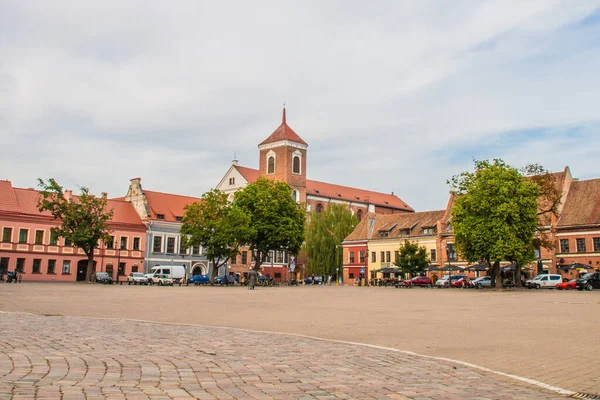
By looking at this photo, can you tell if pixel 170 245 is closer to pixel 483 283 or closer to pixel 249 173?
pixel 249 173

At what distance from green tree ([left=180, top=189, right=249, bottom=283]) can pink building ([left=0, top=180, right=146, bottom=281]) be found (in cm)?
1448

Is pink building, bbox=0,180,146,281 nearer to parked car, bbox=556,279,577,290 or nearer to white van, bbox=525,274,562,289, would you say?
white van, bbox=525,274,562,289

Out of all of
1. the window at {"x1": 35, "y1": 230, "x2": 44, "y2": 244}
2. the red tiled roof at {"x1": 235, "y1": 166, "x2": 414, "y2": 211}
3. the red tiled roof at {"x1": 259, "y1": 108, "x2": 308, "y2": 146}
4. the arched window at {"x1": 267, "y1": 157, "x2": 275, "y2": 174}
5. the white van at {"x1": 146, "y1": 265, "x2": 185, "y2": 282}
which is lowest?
the white van at {"x1": 146, "y1": 265, "x2": 185, "y2": 282}

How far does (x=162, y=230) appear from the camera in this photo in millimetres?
82812

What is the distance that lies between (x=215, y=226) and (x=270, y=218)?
626 cm

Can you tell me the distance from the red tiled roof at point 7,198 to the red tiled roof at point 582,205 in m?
63.1

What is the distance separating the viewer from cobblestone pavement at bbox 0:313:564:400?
6410 millimetres

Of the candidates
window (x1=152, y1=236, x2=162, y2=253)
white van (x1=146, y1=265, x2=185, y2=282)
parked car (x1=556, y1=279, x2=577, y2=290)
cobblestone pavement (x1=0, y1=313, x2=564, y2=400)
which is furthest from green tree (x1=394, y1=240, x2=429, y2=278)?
cobblestone pavement (x1=0, y1=313, x2=564, y2=400)

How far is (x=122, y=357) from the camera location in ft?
28.1

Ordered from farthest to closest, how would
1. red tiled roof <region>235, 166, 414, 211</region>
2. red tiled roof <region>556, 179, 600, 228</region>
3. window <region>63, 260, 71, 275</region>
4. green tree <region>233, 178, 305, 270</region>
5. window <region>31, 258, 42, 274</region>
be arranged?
red tiled roof <region>235, 166, 414, 211</region> → window <region>63, 260, 71, 275</region> → window <region>31, 258, 42, 274</region> → green tree <region>233, 178, 305, 270</region> → red tiled roof <region>556, 179, 600, 228</region>

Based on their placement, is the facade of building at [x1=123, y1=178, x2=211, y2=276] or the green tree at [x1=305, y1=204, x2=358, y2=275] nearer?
the facade of building at [x1=123, y1=178, x2=211, y2=276]

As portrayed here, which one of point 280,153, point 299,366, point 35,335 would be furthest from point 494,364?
point 280,153

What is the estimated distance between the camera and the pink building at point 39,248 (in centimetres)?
6662

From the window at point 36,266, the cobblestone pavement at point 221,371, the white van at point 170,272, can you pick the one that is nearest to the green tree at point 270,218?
the white van at point 170,272
